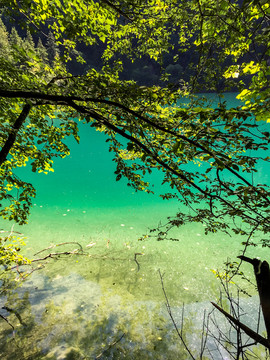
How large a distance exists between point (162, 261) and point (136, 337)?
2.32m

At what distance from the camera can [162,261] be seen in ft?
18.1

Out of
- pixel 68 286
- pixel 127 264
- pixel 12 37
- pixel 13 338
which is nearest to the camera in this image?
pixel 13 338

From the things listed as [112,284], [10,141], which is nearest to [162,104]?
[10,141]

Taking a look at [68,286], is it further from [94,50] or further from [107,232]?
[94,50]

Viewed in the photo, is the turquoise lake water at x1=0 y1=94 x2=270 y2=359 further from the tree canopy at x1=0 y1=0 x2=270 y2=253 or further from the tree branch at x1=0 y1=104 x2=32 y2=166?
the tree branch at x1=0 y1=104 x2=32 y2=166

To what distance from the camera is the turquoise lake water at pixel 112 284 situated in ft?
10.6

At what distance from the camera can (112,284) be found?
457cm

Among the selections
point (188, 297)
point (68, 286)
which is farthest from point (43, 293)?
point (188, 297)

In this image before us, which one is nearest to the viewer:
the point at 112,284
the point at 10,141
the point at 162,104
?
the point at 162,104

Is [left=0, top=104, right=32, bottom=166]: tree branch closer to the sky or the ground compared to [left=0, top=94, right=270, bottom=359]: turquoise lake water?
closer to the sky

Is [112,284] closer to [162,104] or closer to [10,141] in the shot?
[10,141]

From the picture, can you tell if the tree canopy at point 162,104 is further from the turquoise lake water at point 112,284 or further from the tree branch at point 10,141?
the turquoise lake water at point 112,284

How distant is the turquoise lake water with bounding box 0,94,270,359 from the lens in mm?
3221

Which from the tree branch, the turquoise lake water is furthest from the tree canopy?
the turquoise lake water
